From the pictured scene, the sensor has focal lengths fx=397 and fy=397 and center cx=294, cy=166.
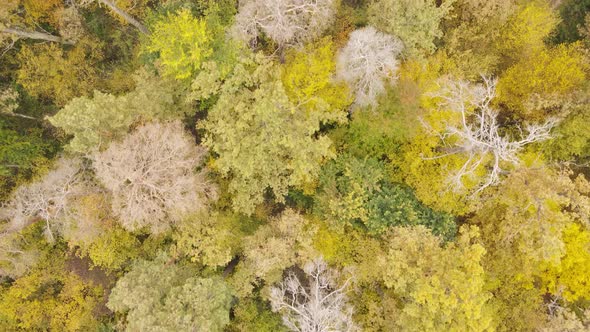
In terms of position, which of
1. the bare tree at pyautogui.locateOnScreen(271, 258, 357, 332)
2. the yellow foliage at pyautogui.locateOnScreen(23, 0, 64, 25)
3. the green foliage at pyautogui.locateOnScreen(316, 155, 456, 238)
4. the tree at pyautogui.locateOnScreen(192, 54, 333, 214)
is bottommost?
the bare tree at pyautogui.locateOnScreen(271, 258, 357, 332)

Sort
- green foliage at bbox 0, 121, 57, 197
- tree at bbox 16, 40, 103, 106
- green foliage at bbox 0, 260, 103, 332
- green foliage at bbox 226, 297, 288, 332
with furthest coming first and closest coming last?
tree at bbox 16, 40, 103, 106 → green foliage at bbox 0, 260, 103, 332 → green foliage at bbox 0, 121, 57, 197 → green foliage at bbox 226, 297, 288, 332

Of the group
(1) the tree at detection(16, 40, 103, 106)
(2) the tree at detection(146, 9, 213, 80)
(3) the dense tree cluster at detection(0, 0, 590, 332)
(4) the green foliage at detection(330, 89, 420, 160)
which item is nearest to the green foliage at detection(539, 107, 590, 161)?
(3) the dense tree cluster at detection(0, 0, 590, 332)

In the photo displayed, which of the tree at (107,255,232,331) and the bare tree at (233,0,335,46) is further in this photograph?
the bare tree at (233,0,335,46)

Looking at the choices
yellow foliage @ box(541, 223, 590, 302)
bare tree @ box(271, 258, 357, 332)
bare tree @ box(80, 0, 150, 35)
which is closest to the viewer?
bare tree @ box(271, 258, 357, 332)

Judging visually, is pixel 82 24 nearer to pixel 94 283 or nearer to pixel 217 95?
pixel 217 95

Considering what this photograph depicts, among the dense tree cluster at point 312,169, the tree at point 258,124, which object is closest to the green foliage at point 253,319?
the dense tree cluster at point 312,169

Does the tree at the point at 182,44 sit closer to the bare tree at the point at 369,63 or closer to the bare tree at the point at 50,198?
the bare tree at the point at 369,63

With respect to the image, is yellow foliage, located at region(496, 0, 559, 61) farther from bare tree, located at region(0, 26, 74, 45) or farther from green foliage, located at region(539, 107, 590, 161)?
bare tree, located at region(0, 26, 74, 45)

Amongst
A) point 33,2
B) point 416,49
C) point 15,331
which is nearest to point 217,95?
point 416,49
